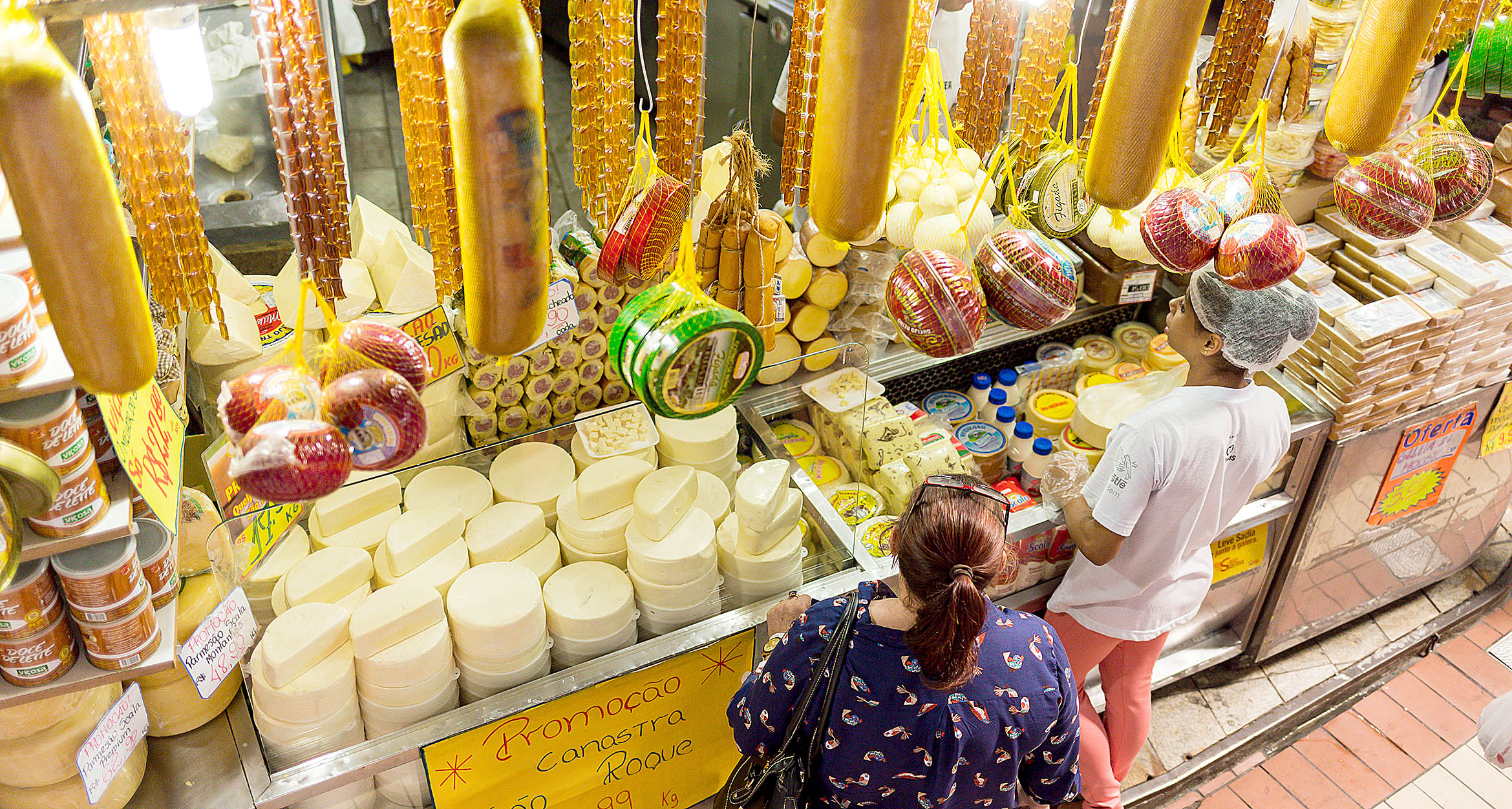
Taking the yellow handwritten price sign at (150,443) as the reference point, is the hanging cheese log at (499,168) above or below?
above

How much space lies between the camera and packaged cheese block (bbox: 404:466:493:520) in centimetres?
227

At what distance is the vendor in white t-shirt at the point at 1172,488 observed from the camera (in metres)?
2.34

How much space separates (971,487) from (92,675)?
1.47 m

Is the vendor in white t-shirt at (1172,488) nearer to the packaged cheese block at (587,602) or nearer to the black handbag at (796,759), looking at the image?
the black handbag at (796,759)

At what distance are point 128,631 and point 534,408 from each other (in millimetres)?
1033

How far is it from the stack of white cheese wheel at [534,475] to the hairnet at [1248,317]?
150 cm

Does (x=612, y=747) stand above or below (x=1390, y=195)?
below

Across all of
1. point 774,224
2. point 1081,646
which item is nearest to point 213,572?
point 774,224

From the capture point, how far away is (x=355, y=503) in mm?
2211

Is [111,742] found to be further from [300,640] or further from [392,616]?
[392,616]

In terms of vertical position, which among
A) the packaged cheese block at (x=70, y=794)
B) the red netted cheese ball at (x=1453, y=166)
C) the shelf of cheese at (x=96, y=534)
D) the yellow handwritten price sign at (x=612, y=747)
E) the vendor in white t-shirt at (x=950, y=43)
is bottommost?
the yellow handwritten price sign at (x=612, y=747)

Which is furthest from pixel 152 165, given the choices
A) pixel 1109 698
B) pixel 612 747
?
pixel 1109 698

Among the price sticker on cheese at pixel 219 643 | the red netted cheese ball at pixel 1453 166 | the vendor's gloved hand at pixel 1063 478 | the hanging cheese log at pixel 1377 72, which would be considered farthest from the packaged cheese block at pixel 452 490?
the red netted cheese ball at pixel 1453 166

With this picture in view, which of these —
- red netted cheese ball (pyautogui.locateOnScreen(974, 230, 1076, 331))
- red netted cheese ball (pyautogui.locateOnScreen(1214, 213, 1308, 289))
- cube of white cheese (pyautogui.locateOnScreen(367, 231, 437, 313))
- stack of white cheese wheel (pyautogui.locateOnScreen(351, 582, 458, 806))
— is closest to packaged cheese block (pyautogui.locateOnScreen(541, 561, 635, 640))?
stack of white cheese wheel (pyautogui.locateOnScreen(351, 582, 458, 806))
